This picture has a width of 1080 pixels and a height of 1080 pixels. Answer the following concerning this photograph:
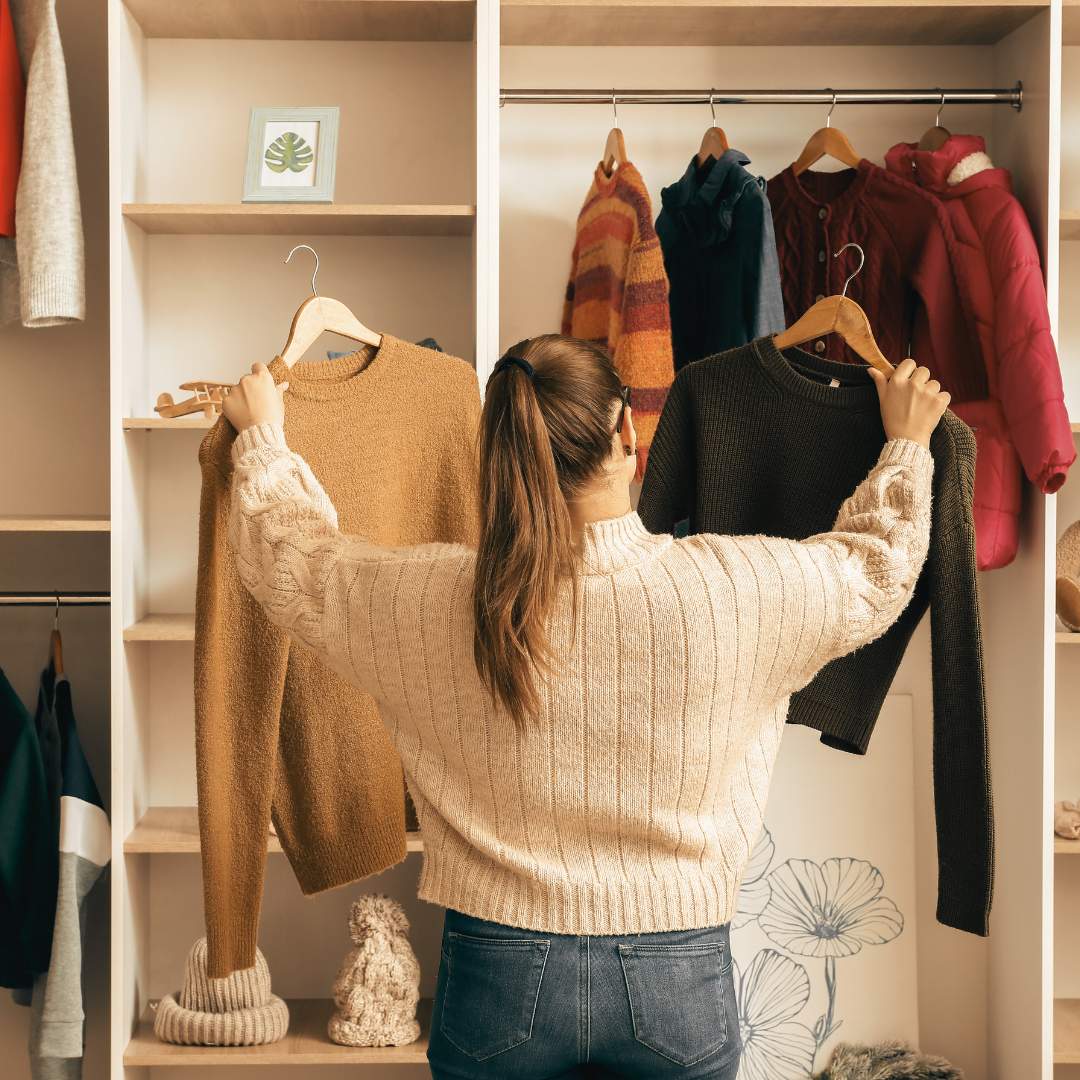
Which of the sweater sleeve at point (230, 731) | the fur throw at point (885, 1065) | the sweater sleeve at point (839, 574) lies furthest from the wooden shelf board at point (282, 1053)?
the sweater sleeve at point (839, 574)

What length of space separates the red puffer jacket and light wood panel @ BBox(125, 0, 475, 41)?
37.3 inches

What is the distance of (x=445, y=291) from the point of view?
2475mm

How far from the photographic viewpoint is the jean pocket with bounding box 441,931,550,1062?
1260mm

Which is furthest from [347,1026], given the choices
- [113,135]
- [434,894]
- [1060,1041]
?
[113,135]

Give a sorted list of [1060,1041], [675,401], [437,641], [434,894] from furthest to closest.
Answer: [1060,1041], [675,401], [434,894], [437,641]

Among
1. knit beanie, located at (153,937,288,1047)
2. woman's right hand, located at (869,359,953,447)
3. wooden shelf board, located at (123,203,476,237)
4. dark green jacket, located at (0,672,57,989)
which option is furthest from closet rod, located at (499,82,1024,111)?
knit beanie, located at (153,937,288,1047)

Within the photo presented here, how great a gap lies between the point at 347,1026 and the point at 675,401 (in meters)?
1.34

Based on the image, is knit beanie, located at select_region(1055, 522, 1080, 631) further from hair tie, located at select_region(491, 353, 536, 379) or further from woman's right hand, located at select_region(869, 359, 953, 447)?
→ hair tie, located at select_region(491, 353, 536, 379)

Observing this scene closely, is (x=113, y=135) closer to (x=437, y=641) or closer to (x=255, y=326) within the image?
(x=255, y=326)

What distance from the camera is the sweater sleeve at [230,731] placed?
5.41 ft

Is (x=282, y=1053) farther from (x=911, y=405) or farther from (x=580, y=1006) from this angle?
(x=911, y=405)

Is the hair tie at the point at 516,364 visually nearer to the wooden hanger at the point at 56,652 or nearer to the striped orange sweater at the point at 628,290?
the striped orange sweater at the point at 628,290

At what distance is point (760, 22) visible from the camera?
2299mm

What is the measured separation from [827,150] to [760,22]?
11.6 inches
